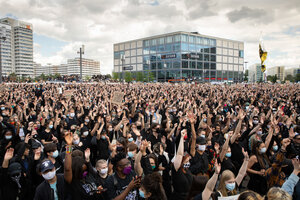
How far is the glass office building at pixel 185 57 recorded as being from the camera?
76.8 metres

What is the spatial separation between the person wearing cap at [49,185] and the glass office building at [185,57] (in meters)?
69.7

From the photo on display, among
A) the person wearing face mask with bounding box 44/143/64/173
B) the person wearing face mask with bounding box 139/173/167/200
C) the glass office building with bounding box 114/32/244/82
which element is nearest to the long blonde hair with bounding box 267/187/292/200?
the person wearing face mask with bounding box 139/173/167/200

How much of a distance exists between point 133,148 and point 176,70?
74.3 m

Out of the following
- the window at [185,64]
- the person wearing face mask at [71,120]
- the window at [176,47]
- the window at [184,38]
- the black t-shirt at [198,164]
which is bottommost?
the black t-shirt at [198,164]

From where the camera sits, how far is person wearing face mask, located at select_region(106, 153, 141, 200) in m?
3.03

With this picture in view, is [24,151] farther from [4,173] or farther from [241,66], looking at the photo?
[241,66]

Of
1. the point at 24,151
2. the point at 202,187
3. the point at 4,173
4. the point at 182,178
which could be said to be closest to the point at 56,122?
the point at 24,151

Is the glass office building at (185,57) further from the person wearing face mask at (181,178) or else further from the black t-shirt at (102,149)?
the person wearing face mask at (181,178)

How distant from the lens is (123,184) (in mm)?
3230

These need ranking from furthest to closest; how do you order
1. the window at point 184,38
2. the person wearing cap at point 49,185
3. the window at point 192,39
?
1. the window at point 192,39
2. the window at point 184,38
3. the person wearing cap at point 49,185

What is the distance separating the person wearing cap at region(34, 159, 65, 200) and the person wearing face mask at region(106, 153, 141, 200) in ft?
2.28

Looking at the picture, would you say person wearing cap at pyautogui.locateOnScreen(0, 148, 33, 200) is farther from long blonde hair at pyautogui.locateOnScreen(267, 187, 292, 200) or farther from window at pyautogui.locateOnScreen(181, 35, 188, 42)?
window at pyautogui.locateOnScreen(181, 35, 188, 42)

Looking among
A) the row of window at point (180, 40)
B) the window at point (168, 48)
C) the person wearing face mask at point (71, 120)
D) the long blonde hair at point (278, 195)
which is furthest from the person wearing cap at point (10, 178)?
the window at point (168, 48)

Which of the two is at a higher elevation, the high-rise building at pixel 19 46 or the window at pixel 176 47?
the high-rise building at pixel 19 46
